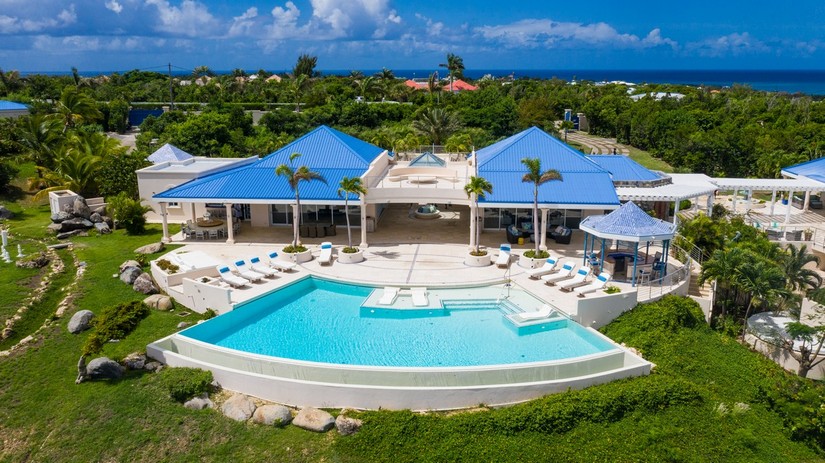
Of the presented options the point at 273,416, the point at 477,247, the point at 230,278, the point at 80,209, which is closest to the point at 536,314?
the point at 477,247

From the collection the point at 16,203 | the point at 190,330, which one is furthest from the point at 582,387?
the point at 16,203

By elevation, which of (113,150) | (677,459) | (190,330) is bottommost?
(677,459)

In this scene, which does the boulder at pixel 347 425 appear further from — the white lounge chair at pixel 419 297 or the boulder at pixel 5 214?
the boulder at pixel 5 214

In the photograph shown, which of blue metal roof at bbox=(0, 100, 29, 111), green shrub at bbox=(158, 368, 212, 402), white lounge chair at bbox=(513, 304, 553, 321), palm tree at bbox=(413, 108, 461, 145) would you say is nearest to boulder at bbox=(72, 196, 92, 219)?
green shrub at bbox=(158, 368, 212, 402)

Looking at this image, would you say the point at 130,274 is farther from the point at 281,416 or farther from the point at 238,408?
the point at 281,416

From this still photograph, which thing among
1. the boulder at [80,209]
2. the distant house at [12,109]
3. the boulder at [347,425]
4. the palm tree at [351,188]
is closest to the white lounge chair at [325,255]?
the palm tree at [351,188]

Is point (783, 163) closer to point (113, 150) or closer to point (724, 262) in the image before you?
point (724, 262)

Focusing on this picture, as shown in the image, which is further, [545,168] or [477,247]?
[545,168]
